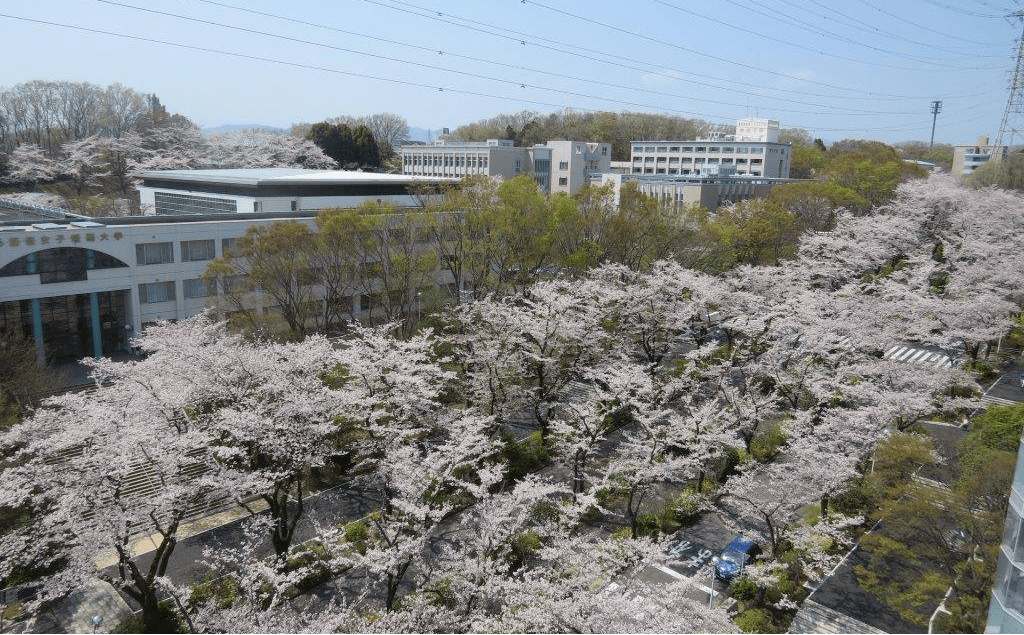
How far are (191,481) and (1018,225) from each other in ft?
139

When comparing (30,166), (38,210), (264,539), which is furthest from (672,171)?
(264,539)

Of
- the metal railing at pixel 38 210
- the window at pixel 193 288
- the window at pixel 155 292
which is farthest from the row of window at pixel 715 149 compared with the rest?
the window at pixel 155 292

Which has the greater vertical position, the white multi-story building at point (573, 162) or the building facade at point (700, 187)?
the white multi-story building at point (573, 162)

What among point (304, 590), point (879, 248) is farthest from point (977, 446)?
point (879, 248)

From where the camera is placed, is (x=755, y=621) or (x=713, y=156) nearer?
(x=755, y=621)

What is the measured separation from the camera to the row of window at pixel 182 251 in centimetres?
2429

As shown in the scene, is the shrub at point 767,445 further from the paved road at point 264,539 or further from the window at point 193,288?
the window at point 193,288

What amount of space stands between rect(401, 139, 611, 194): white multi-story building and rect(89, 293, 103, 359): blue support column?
1421 inches

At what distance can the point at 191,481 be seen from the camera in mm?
11789

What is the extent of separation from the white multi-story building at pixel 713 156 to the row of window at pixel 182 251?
152 ft

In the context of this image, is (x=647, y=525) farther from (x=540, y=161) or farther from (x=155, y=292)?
(x=540, y=161)

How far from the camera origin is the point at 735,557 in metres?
13.7

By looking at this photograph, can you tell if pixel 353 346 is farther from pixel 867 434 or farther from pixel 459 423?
pixel 867 434

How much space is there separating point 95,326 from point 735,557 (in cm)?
2253
